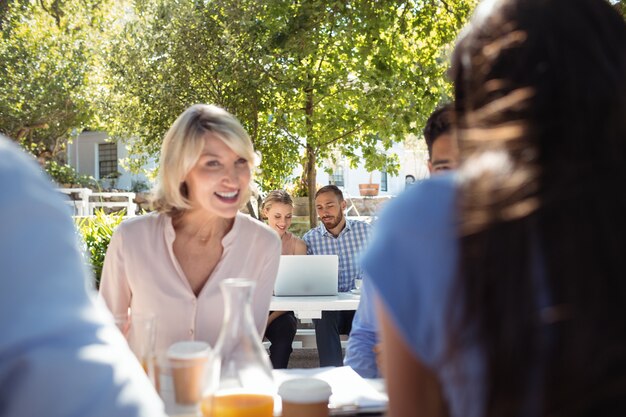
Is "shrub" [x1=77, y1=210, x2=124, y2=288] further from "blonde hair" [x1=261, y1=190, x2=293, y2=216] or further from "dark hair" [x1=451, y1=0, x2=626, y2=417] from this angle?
"dark hair" [x1=451, y1=0, x2=626, y2=417]

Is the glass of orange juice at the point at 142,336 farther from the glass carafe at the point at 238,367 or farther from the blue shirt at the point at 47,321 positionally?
the blue shirt at the point at 47,321

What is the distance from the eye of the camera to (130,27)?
13586 mm

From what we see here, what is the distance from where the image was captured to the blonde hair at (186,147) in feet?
9.62

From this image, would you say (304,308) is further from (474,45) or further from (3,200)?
(3,200)

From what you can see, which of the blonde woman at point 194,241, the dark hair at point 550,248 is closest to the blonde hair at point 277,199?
the blonde woman at point 194,241

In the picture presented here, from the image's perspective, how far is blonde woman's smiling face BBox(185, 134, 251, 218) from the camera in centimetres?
296

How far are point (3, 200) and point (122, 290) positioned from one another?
241 centimetres

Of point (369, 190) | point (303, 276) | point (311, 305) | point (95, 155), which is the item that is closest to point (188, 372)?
point (311, 305)

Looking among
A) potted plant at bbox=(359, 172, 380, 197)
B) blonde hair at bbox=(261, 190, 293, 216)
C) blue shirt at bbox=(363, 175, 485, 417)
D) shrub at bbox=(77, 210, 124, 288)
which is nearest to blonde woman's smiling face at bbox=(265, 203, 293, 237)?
blonde hair at bbox=(261, 190, 293, 216)

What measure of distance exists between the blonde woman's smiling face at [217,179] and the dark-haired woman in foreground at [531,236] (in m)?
2.14

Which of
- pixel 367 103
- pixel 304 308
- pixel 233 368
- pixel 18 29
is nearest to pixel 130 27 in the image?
pixel 367 103

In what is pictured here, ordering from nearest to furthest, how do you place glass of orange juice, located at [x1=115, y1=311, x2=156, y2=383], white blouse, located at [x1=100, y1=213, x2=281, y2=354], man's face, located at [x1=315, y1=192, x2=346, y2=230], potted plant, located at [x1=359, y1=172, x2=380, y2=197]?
glass of orange juice, located at [x1=115, y1=311, x2=156, y2=383] < white blouse, located at [x1=100, y1=213, x2=281, y2=354] < man's face, located at [x1=315, y1=192, x2=346, y2=230] < potted plant, located at [x1=359, y1=172, x2=380, y2=197]

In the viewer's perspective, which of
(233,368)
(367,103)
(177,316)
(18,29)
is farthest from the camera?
(18,29)

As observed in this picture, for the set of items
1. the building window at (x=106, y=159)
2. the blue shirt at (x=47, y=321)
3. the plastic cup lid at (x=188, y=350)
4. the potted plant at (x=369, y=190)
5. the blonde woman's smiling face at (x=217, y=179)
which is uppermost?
the building window at (x=106, y=159)
